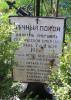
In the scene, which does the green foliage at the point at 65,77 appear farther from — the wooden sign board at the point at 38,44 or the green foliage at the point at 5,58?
the wooden sign board at the point at 38,44

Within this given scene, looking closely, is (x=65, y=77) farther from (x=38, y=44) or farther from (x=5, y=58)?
(x=38, y=44)

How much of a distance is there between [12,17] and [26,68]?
67cm

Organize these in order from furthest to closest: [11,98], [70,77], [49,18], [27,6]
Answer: [27,6] → [49,18] → [11,98] → [70,77]

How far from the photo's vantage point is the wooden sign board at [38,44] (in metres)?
5.12

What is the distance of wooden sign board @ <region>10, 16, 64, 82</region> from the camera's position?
512 cm

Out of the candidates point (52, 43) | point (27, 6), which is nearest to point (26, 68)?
point (52, 43)

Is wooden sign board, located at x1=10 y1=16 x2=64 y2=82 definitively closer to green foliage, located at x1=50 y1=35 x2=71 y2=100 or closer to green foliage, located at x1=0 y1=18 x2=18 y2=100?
green foliage, located at x1=0 y1=18 x2=18 y2=100

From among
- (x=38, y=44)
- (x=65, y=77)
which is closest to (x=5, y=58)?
(x=65, y=77)

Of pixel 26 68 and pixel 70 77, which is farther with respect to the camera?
pixel 26 68

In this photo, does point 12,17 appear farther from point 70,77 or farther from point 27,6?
point 27,6

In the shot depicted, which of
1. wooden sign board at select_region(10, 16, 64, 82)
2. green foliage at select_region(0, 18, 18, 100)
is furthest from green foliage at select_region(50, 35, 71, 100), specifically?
wooden sign board at select_region(10, 16, 64, 82)

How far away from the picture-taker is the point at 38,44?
17.0 ft

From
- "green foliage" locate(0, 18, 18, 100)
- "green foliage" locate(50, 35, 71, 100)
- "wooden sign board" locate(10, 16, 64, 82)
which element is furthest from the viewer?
"wooden sign board" locate(10, 16, 64, 82)

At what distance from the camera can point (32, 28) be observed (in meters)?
5.14
